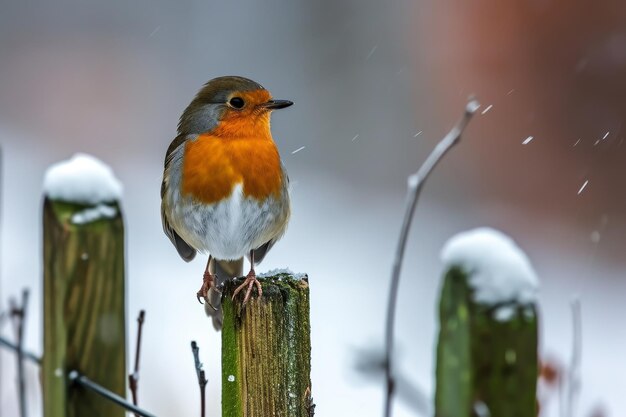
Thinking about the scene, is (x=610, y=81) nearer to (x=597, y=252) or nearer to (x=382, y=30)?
(x=597, y=252)

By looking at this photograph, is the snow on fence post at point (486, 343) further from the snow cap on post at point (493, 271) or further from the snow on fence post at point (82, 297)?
the snow on fence post at point (82, 297)

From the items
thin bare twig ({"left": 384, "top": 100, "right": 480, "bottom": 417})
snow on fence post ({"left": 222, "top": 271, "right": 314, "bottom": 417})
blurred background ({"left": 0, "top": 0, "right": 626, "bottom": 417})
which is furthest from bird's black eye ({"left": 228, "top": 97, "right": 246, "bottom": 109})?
blurred background ({"left": 0, "top": 0, "right": 626, "bottom": 417})

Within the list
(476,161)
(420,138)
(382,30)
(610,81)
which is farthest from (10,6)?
(610,81)

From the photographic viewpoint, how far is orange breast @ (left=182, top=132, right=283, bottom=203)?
203cm

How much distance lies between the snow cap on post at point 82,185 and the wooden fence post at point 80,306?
0.01 metres

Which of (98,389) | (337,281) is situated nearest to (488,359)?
(98,389)

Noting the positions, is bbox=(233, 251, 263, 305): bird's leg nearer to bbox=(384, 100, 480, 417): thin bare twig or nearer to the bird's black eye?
bbox=(384, 100, 480, 417): thin bare twig

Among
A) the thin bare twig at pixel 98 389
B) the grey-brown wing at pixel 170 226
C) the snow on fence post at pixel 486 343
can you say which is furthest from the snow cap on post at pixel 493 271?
the grey-brown wing at pixel 170 226

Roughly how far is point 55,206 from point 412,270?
408 cm

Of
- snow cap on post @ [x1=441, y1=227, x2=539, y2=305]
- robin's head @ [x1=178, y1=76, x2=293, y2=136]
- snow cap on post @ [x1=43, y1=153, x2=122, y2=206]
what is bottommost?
snow cap on post @ [x1=441, y1=227, x2=539, y2=305]

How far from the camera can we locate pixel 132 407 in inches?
47.9

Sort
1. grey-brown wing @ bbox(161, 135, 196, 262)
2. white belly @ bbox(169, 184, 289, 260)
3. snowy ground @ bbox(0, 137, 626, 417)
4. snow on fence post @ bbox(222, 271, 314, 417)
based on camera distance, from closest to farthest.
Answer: snow on fence post @ bbox(222, 271, 314, 417), white belly @ bbox(169, 184, 289, 260), grey-brown wing @ bbox(161, 135, 196, 262), snowy ground @ bbox(0, 137, 626, 417)

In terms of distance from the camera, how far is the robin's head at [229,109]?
2195 millimetres

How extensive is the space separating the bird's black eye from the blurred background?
58.4 inches
